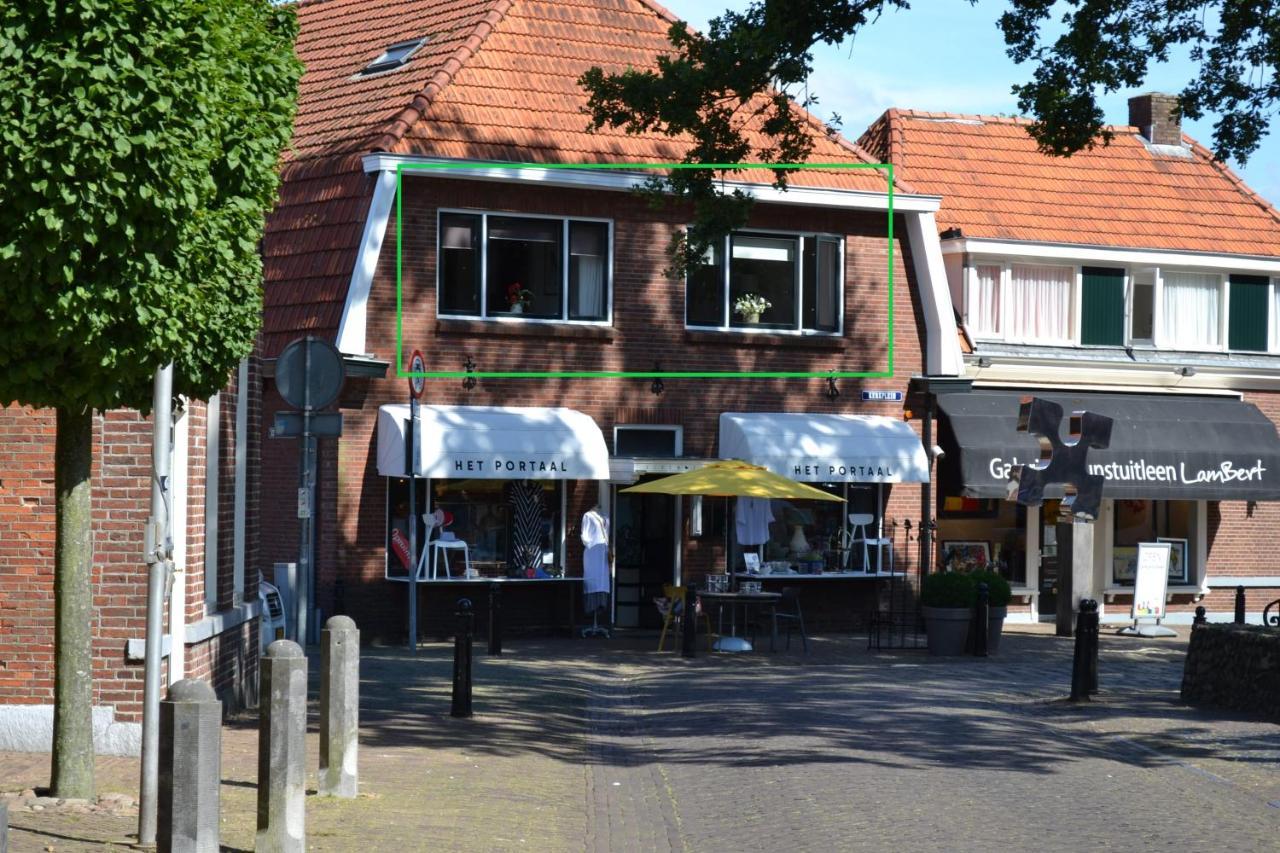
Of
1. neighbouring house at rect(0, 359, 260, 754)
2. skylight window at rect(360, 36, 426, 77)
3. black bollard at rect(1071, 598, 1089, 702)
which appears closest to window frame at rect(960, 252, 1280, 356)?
skylight window at rect(360, 36, 426, 77)

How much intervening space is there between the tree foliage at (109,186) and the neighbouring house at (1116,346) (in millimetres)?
20092

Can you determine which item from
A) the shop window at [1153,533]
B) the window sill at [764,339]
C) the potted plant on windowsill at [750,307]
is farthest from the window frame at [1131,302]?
the potted plant on windowsill at [750,307]

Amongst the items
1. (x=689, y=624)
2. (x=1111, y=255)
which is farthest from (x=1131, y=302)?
(x=689, y=624)

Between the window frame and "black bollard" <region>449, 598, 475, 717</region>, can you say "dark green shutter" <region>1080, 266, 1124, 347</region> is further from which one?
"black bollard" <region>449, 598, 475, 717</region>

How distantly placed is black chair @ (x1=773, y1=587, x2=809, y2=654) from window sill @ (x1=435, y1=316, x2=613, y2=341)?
4.52 metres

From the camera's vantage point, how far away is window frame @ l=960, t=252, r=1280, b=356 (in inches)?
1160

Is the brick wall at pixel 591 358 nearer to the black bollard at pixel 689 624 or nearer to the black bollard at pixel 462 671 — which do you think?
the black bollard at pixel 689 624

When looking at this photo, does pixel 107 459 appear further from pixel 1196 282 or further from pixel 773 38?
pixel 1196 282

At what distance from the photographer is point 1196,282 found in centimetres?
3112

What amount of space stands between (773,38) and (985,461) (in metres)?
10.6

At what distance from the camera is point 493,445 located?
23547mm

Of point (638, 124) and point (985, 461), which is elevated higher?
point (638, 124)

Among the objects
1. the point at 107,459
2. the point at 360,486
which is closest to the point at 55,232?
the point at 107,459

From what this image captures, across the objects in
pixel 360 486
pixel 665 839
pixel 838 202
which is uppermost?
pixel 838 202
